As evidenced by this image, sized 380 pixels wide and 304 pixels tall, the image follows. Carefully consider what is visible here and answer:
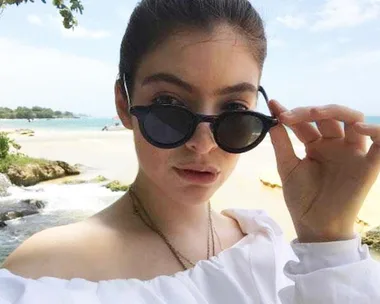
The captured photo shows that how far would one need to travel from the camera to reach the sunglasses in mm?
953

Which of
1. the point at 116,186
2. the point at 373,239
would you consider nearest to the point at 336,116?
the point at 373,239

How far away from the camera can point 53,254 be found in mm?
972

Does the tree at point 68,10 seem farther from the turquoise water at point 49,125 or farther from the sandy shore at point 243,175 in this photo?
the turquoise water at point 49,125

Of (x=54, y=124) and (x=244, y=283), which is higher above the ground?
(x=244, y=283)

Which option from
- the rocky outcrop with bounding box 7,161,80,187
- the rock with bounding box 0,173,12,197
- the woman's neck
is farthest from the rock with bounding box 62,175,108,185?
the woman's neck

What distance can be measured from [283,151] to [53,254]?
56 centimetres

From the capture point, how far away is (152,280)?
98cm

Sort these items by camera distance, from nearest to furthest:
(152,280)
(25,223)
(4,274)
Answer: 1. (4,274)
2. (152,280)
3. (25,223)

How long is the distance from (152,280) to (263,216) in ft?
1.41

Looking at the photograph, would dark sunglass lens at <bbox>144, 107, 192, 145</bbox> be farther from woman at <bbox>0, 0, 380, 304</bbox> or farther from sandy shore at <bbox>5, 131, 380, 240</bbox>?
sandy shore at <bbox>5, 131, 380, 240</bbox>

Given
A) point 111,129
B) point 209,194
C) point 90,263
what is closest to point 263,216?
point 209,194

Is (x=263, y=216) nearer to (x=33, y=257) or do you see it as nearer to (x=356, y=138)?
(x=356, y=138)

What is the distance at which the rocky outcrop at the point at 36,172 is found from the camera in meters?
8.55

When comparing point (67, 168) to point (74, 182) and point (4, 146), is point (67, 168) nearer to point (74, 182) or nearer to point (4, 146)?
point (74, 182)
